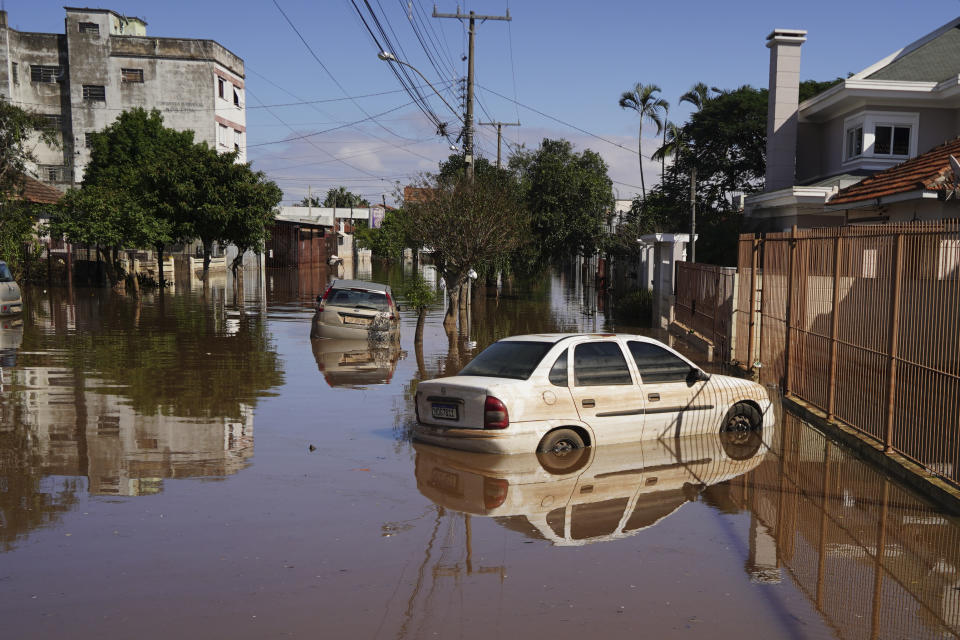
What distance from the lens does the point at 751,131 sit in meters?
41.7

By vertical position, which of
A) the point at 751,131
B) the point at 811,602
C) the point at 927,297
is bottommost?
the point at 811,602

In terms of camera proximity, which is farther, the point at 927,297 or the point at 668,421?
the point at 668,421

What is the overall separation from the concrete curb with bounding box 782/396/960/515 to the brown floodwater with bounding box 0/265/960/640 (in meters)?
0.18

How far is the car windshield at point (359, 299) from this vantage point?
21.6m

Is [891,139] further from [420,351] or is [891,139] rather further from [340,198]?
[340,198]

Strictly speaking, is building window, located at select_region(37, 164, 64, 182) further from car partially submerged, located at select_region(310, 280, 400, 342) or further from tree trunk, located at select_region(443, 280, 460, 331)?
car partially submerged, located at select_region(310, 280, 400, 342)

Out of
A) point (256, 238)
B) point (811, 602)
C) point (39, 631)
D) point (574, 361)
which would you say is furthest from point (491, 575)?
point (256, 238)

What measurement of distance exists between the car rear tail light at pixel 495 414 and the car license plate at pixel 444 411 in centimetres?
42

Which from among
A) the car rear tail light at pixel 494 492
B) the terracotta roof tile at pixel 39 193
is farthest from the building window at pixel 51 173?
the car rear tail light at pixel 494 492

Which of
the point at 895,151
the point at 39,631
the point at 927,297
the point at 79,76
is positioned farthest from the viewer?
the point at 79,76

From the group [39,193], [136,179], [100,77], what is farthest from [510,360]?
[100,77]

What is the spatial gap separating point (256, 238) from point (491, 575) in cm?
3718

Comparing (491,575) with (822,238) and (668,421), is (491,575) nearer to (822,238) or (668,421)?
(668,421)

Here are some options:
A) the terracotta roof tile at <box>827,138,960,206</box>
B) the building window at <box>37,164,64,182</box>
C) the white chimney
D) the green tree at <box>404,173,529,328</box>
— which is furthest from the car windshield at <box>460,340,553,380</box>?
the building window at <box>37,164,64,182</box>
